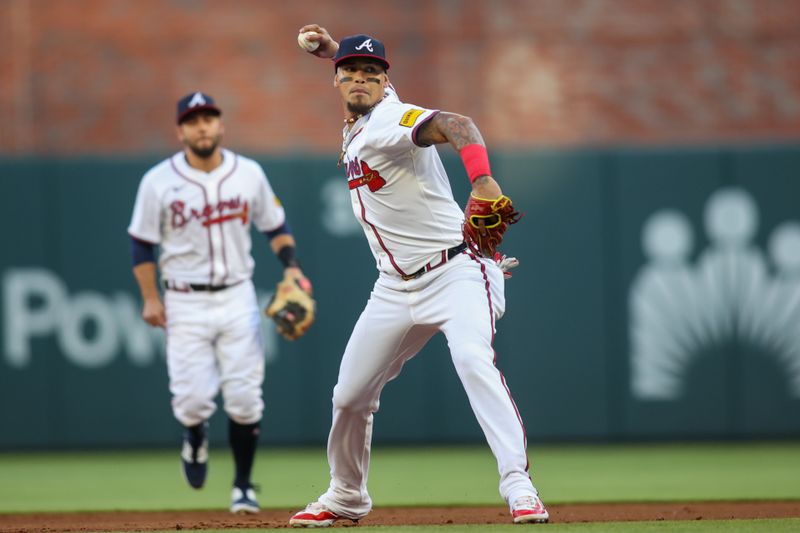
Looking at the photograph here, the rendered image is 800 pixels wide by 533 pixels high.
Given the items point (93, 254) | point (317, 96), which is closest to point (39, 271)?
point (93, 254)

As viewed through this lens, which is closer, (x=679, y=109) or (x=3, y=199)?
(x=3, y=199)

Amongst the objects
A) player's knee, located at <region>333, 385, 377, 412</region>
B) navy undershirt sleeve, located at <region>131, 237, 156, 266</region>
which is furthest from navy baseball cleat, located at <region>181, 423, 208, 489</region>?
player's knee, located at <region>333, 385, 377, 412</region>

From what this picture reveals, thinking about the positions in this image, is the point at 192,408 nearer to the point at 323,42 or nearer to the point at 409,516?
the point at 409,516

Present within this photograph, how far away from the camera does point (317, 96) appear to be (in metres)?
12.1

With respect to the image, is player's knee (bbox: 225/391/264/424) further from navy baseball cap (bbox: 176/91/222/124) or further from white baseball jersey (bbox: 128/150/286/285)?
navy baseball cap (bbox: 176/91/222/124)

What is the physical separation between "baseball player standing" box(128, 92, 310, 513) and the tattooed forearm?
222 centimetres

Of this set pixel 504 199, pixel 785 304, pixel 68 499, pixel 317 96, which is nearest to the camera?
pixel 504 199

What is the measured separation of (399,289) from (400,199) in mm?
355

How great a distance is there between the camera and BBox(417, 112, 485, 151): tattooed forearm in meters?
4.53

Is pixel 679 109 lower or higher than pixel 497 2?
lower

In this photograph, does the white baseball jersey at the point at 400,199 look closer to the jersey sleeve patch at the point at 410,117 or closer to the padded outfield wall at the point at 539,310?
the jersey sleeve patch at the point at 410,117

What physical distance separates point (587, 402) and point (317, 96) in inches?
168

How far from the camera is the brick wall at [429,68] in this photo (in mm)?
12031

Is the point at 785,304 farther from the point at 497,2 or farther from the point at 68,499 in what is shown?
the point at 68,499
